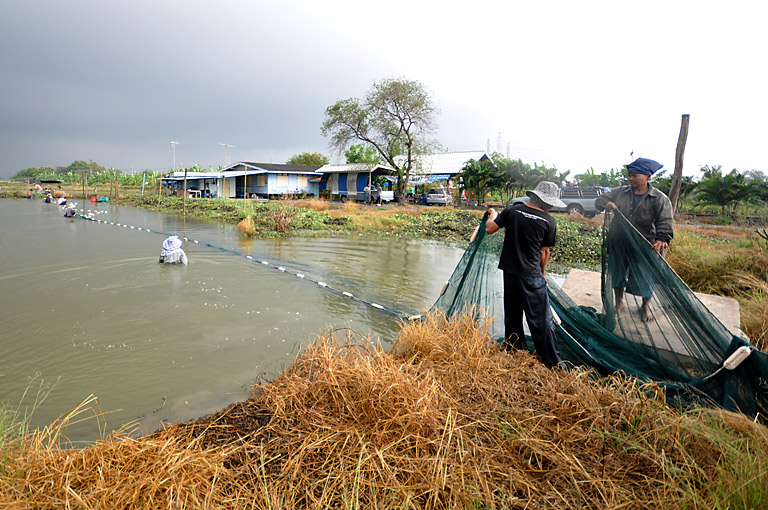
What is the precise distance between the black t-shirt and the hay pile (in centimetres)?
91

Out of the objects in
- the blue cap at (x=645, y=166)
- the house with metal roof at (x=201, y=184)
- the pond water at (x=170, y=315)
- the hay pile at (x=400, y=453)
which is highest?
the house with metal roof at (x=201, y=184)

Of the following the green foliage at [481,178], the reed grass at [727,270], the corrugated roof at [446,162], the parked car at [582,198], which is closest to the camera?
the reed grass at [727,270]

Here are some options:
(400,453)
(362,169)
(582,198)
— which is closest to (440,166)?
(362,169)

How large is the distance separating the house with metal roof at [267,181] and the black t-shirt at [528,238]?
93.9 ft

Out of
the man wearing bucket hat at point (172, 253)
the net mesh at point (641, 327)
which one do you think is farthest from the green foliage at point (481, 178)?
the net mesh at point (641, 327)

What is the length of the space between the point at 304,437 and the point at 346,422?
23 centimetres

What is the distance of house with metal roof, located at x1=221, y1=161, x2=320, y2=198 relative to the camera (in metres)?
30.9

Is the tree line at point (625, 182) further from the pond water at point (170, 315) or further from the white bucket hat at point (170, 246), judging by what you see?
the white bucket hat at point (170, 246)

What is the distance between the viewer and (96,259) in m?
9.15

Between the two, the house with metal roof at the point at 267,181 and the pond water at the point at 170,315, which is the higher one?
the house with metal roof at the point at 267,181

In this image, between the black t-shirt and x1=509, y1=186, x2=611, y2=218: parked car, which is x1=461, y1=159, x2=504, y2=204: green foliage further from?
the black t-shirt

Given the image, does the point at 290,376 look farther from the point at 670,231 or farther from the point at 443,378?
the point at 670,231

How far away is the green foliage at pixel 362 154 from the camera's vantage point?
3042 cm

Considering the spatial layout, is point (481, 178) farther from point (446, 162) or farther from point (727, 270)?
point (727, 270)
